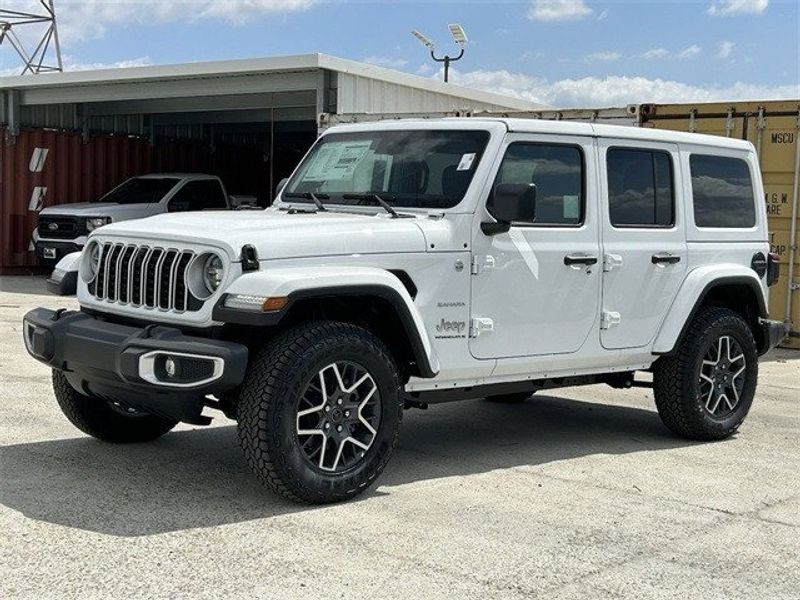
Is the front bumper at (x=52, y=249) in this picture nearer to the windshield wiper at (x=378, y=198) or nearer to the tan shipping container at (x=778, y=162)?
the tan shipping container at (x=778, y=162)

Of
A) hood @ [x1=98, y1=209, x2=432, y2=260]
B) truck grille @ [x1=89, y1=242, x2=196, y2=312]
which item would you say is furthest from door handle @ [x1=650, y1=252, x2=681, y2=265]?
truck grille @ [x1=89, y1=242, x2=196, y2=312]

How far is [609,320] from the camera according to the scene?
6410 mm

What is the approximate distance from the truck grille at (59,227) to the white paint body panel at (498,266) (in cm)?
1245

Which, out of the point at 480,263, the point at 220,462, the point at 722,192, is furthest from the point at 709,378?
the point at 220,462

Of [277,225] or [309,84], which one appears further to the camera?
[309,84]

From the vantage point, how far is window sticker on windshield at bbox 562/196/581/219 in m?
6.25

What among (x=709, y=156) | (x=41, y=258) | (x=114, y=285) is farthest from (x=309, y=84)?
(x=114, y=285)

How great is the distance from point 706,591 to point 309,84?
13669 mm

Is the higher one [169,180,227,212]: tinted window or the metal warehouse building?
the metal warehouse building

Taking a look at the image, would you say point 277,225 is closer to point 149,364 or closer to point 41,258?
point 149,364

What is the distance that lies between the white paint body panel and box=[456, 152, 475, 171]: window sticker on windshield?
62 millimetres

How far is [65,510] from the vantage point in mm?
5004

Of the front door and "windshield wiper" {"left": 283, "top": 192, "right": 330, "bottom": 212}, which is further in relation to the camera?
"windshield wiper" {"left": 283, "top": 192, "right": 330, "bottom": 212}

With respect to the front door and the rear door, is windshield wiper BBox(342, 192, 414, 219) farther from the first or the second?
the rear door
